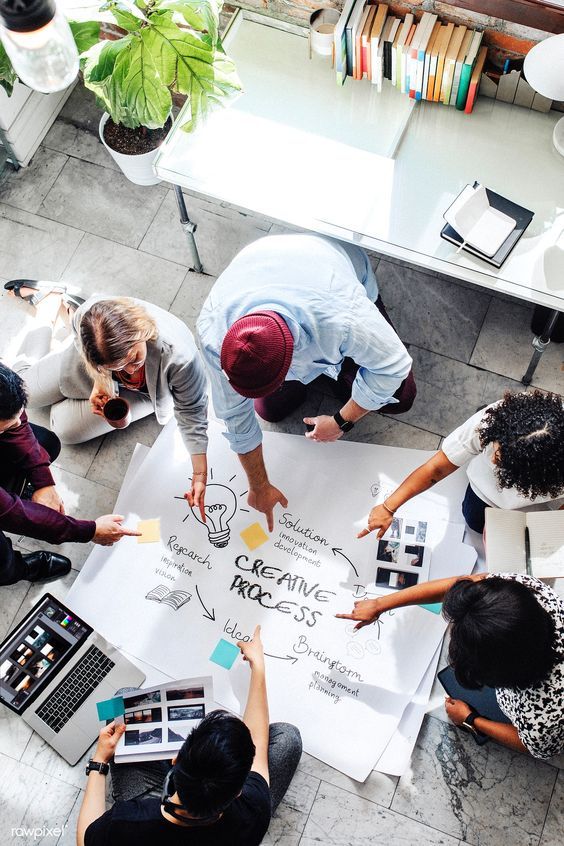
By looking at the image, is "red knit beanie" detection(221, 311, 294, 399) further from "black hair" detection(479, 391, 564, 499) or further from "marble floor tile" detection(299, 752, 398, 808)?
"marble floor tile" detection(299, 752, 398, 808)

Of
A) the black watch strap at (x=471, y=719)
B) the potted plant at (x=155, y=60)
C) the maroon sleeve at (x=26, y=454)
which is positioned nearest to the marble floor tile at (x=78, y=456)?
the maroon sleeve at (x=26, y=454)

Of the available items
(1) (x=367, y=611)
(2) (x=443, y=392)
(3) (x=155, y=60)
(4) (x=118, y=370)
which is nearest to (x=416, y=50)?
(3) (x=155, y=60)

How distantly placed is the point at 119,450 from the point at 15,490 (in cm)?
43

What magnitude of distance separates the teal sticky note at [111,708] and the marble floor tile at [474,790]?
880 mm

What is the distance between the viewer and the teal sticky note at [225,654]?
244cm

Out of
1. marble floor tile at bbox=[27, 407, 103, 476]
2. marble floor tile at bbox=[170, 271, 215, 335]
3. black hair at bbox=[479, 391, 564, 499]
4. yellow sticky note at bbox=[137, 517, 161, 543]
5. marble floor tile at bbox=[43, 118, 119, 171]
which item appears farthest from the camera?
marble floor tile at bbox=[43, 118, 119, 171]

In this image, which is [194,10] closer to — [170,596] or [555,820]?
[170,596]

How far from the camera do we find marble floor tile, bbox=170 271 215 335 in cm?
302

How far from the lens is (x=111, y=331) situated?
2113 mm

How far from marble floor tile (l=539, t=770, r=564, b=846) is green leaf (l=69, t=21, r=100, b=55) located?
2561mm

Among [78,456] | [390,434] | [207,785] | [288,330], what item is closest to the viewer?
[207,785]

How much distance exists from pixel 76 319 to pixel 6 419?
35 centimetres

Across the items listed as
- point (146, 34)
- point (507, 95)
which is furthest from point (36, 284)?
point (507, 95)

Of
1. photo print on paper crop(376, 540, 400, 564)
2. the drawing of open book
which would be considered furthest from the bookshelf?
the drawing of open book
